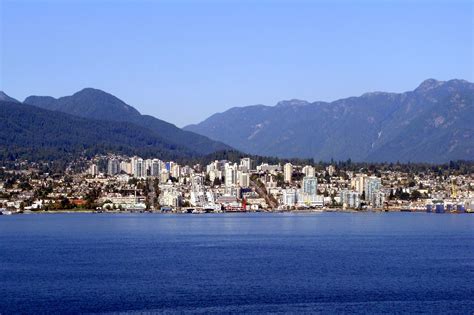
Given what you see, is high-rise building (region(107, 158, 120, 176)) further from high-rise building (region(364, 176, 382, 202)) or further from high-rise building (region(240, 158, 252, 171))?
high-rise building (region(364, 176, 382, 202))

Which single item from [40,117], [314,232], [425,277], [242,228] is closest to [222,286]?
[425,277]

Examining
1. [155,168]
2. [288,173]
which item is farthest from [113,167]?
[288,173]

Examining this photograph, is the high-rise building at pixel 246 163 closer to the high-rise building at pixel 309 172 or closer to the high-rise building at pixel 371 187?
the high-rise building at pixel 309 172

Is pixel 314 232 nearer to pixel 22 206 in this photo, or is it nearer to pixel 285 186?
pixel 22 206

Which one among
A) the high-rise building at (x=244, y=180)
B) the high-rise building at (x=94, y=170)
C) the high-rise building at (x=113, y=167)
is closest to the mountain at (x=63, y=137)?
the high-rise building at (x=113, y=167)

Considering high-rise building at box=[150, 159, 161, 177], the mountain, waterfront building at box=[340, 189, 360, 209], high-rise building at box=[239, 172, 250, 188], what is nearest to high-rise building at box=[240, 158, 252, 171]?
high-rise building at box=[239, 172, 250, 188]

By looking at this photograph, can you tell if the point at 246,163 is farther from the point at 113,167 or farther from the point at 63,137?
the point at 63,137

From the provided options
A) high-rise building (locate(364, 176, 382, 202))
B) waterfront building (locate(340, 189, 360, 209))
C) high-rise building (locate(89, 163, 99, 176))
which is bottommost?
waterfront building (locate(340, 189, 360, 209))
